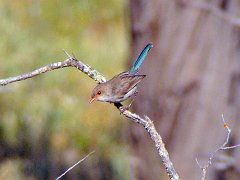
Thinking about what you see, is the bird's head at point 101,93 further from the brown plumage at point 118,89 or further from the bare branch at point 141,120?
the bare branch at point 141,120

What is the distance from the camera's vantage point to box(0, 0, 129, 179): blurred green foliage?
26.9ft

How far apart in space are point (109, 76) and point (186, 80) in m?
2.62

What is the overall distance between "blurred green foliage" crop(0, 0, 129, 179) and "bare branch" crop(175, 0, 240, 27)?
2.00 m

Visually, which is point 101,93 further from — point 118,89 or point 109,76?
point 109,76

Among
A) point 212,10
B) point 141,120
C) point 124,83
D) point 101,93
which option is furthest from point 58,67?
point 212,10

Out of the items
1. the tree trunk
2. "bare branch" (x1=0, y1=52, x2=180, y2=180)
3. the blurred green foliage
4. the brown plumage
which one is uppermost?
the blurred green foliage

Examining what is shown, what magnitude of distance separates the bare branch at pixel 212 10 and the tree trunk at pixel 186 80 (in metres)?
0.02

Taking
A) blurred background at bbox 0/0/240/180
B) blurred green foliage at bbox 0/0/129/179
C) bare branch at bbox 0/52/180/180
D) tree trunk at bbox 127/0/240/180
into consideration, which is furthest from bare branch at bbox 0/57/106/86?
blurred green foliage at bbox 0/0/129/179

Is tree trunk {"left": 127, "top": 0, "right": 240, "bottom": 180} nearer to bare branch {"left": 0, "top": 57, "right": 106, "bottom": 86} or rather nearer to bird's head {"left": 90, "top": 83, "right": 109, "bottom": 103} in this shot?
bird's head {"left": 90, "top": 83, "right": 109, "bottom": 103}

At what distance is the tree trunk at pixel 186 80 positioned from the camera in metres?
6.51

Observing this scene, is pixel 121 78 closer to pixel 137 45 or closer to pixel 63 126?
pixel 137 45

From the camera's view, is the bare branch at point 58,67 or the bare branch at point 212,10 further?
the bare branch at point 212,10

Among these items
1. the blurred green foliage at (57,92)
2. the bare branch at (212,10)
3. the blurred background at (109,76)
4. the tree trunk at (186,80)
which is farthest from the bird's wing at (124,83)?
the blurred green foliage at (57,92)

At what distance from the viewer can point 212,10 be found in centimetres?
627
